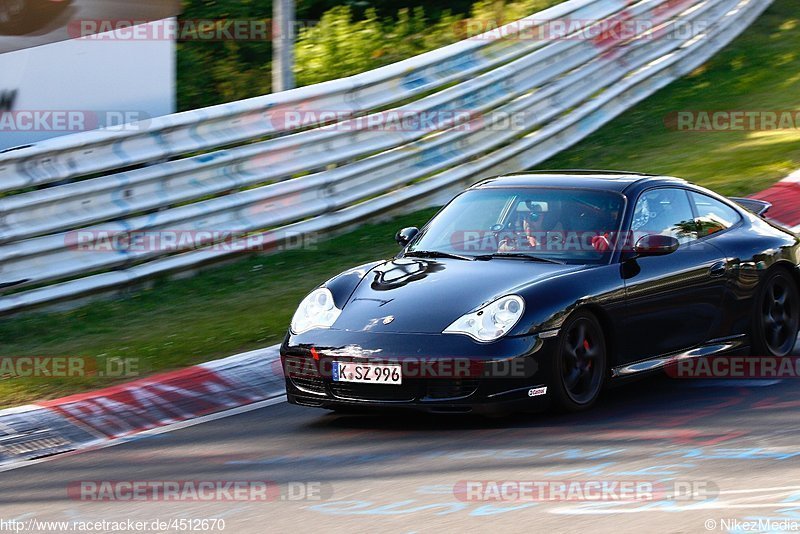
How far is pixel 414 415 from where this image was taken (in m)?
7.23

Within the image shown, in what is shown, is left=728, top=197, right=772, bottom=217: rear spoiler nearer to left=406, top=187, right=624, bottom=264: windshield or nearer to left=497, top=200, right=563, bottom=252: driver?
left=406, top=187, right=624, bottom=264: windshield

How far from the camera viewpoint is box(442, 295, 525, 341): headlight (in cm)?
672

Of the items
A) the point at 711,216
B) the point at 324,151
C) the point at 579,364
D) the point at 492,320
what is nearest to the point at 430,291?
the point at 492,320

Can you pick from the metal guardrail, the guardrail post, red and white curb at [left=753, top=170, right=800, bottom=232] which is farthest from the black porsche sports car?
the guardrail post

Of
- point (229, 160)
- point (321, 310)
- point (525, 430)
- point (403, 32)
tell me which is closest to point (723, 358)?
point (525, 430)

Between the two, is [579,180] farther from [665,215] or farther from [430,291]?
[430,291]

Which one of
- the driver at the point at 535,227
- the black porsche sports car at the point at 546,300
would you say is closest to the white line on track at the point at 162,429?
the black porsche sports car at the point at 546,300

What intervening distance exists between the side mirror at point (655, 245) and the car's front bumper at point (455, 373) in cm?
103

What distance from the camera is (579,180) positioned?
7973 millimetres

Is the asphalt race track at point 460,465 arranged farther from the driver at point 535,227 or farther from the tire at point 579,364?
the driver at point 535,227

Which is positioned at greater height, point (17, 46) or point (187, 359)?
point (17, 46)

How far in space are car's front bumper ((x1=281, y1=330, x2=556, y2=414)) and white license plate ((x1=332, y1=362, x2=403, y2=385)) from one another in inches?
1.1

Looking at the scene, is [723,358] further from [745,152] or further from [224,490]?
[745,152]

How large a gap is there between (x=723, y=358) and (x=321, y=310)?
2.66 m
